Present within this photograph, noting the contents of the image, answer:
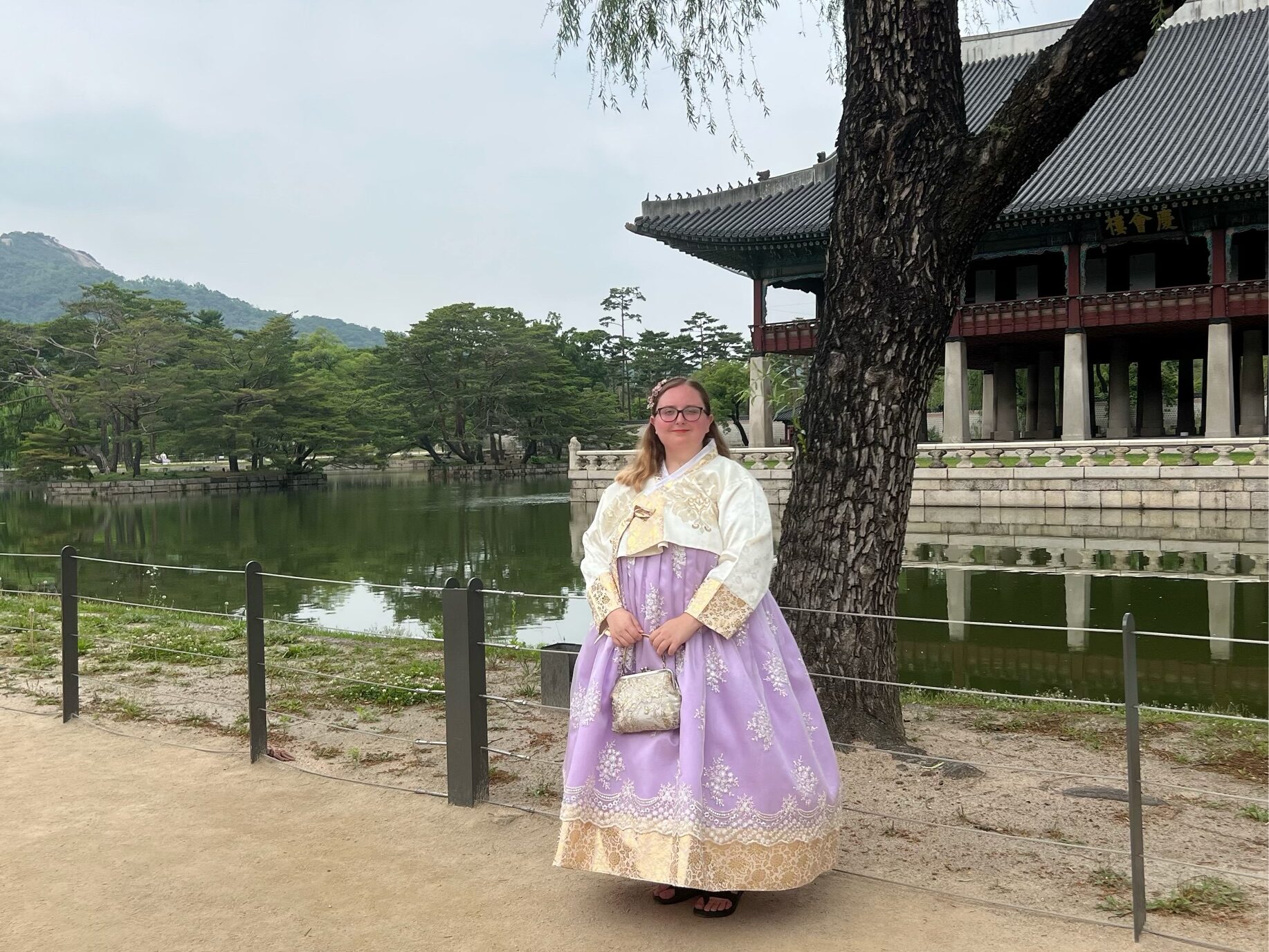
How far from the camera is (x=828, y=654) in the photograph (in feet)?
13.1

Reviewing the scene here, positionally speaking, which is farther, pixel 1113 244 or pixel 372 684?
pixel 1113 244

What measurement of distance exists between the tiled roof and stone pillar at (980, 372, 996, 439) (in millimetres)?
6775

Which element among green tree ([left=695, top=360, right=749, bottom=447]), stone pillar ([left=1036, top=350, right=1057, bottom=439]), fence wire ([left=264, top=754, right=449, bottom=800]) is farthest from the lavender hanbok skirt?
green tree ([left=695, top=360, right=749, bottom=447])

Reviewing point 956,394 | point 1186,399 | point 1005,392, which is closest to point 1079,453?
point 956,394

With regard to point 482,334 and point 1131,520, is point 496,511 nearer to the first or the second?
point 1131,520

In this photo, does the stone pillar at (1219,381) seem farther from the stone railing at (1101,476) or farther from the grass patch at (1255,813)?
the grass patch at (1255,813)

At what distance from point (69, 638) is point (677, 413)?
10.9ft

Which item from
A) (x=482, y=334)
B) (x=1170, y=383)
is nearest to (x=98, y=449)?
(x=482, y=334)

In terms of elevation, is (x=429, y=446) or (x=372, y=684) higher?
(x=429, y=446)

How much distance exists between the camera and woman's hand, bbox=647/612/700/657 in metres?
2.47

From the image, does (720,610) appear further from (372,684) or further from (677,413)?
(372,684)

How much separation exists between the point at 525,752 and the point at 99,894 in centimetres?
172

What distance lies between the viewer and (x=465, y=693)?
3332 mm

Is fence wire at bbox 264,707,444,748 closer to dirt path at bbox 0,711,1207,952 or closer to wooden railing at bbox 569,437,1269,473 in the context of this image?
dirt path at bbox 0,711,1207,952
